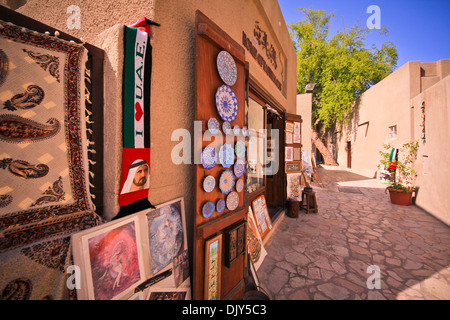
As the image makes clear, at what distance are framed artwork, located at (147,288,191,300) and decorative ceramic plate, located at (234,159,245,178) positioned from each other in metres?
1.19

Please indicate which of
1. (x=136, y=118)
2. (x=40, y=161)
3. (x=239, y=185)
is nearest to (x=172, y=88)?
(x=136, y=118)

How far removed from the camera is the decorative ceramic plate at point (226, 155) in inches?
69.2

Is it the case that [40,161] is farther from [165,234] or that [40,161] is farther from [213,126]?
[213,126]

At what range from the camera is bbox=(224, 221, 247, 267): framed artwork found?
1790 mm

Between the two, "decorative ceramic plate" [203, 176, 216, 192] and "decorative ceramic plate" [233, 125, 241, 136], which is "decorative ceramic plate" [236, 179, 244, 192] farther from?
"decorative ceramic plate" [233, 125, 241, 136]

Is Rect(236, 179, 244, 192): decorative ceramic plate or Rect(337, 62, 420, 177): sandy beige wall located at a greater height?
Rect(337, 62, 420, 177): sandy beige wall

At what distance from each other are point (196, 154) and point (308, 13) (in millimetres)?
20740

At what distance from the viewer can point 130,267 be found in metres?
1.19

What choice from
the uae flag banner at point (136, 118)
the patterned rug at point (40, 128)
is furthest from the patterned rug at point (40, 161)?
the uae flag banner at point (136, 118)

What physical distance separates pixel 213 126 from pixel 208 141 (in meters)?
0.15

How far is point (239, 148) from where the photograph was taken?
202 centimetres

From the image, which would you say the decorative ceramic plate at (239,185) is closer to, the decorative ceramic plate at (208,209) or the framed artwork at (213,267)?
the decorative ceramic plate at (208,209)

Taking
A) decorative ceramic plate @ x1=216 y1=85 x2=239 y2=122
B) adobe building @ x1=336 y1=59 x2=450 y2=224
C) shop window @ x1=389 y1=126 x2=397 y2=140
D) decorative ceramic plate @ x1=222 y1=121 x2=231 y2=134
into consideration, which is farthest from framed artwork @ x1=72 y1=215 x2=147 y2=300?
shop window @ x1=389 y1=126 x2=397 y2=140
